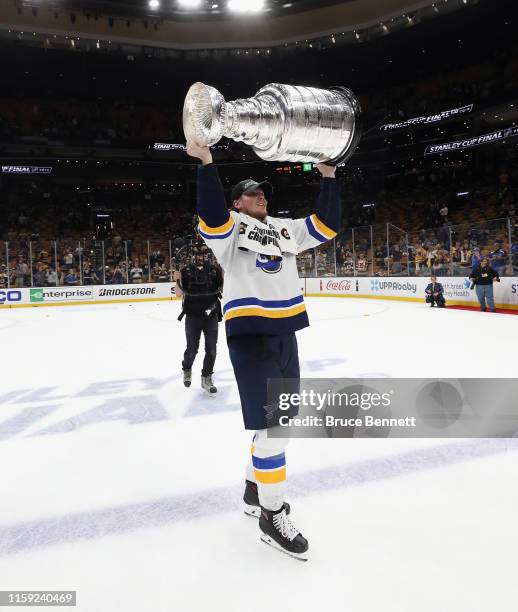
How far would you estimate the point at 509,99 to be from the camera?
21109 mm

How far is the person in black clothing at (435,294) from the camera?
43.1 ft

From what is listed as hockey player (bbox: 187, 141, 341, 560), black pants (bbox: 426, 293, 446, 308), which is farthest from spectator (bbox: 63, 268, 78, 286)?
hockey player (bbox: 187, 141, 341, 560)

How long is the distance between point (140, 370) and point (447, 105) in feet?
78.6

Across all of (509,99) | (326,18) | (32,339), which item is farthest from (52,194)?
(509,99)

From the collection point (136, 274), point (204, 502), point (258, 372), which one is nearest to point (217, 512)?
point (204, 502)

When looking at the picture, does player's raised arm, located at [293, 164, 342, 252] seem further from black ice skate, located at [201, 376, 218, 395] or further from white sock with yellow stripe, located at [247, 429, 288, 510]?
black ice skate, located at [201, 376, 218, 395]

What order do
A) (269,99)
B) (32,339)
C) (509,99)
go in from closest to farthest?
(269,99), (32,339), (509,99)

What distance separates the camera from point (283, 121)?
2.00m

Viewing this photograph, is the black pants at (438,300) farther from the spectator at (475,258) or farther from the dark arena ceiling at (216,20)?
the dark arena ceiling at (216,20)

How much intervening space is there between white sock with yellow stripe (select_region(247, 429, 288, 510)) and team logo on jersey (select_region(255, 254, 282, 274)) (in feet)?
2.48

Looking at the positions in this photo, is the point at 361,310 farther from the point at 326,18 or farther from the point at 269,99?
the point at 326,18

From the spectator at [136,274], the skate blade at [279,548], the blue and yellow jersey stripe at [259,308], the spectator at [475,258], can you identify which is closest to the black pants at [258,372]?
the blue and yellow jersey stripe at [259,308]

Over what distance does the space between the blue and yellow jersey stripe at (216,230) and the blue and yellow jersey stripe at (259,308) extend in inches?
12.3

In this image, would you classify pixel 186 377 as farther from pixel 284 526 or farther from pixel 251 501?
pixel 284 526
